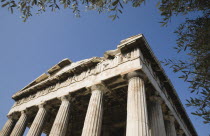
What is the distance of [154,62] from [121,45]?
2.63 m

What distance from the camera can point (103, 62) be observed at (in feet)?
37.7

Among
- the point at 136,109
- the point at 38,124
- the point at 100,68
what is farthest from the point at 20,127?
the point at 136,109

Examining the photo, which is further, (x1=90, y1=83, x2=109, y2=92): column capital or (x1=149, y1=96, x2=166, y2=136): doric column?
(x1=90, y1=83, x2=109, y2=92): column capital

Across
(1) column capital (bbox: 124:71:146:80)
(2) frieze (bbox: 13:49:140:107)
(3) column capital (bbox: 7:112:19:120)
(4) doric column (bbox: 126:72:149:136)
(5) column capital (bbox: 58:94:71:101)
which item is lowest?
(4) doric column (bbox: 126:72:149:136)

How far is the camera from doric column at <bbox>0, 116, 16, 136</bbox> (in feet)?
48.1

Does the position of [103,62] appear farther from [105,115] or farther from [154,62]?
[105,115]

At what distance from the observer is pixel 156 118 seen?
29.4 feet

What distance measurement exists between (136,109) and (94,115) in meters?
2.59

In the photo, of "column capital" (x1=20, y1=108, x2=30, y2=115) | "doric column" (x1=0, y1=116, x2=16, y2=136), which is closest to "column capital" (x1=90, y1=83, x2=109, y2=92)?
"column capital" (x1=20, y1=108, x2=30, y2=115)

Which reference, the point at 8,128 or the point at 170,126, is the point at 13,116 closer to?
the point at 8,128

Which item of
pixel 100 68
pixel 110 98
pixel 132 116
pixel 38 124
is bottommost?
pixel 132 116

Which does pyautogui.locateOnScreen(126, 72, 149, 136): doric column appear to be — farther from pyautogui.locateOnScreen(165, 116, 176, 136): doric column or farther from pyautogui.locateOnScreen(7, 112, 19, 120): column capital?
pyautogui.locateOnScreen(7, 112, 19, 120): column capital

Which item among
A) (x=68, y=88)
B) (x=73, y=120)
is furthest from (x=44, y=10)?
(x=73, y=120)

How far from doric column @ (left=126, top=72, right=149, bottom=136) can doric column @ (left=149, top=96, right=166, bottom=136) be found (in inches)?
76.1
